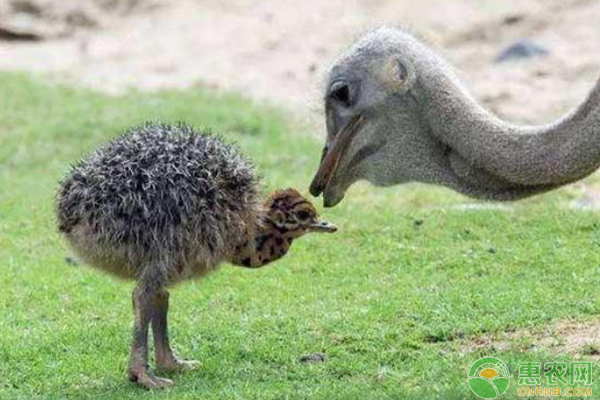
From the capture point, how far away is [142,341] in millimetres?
7703

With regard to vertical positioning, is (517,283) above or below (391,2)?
below

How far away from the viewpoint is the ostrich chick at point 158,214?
764cm

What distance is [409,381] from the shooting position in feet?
24.9

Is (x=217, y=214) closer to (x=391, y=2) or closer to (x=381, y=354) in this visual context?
(x=381, y=354)

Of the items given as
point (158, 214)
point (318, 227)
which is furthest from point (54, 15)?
point (158, 214)

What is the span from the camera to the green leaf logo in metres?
7.02

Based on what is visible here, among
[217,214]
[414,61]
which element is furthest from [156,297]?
[414,61]

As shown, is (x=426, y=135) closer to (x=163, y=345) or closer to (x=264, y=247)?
(x=264, y=247)

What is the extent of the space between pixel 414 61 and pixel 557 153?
79 cm

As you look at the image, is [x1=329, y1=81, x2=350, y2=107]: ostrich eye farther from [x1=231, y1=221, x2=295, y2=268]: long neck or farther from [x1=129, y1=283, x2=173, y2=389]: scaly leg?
[x1=129, y1=283, x2=173, y2=389]: scaly leg

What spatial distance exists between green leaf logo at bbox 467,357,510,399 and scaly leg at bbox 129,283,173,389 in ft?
4.75

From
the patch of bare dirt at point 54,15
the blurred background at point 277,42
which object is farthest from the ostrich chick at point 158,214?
the patch of bare dirt at point 54,15

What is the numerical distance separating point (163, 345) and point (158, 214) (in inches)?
28.8

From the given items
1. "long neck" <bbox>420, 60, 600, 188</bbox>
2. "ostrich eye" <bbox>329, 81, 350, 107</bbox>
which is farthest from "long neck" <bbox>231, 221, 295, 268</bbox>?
"long neck" <bbox>420, 60, 600, 188</bbox>
